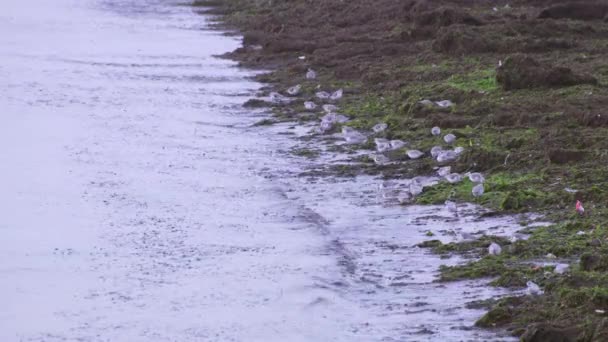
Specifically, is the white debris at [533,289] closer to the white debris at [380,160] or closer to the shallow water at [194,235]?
the shallow water at [194,235]

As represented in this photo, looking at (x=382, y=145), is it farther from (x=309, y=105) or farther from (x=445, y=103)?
(x=309, y=105)

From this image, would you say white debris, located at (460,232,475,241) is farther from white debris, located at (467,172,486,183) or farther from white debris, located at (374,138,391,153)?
white debris, located at (374,138,391,153)

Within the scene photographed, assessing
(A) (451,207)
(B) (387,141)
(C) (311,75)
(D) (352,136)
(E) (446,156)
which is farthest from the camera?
(C) (311,75)

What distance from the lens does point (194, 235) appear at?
7238 millimetres

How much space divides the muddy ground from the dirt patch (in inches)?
0.5

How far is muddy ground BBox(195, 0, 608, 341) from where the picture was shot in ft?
19.0

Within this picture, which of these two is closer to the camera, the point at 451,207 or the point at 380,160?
the point at 451,207

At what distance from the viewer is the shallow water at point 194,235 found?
18.5ft

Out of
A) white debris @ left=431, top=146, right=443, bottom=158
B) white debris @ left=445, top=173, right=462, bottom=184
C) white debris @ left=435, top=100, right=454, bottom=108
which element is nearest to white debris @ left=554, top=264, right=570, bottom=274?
white debris @ left=445, top=173, right=462, bottom=184

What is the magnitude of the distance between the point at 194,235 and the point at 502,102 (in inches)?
157

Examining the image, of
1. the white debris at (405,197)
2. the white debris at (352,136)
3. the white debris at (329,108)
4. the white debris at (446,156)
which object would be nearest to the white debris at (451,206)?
the white debris at (405,197)

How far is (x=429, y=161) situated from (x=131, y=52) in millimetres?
8782

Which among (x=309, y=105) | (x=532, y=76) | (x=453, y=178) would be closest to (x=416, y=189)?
(x=453, y=178)

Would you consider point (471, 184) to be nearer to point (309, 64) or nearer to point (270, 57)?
point (309, 64)
